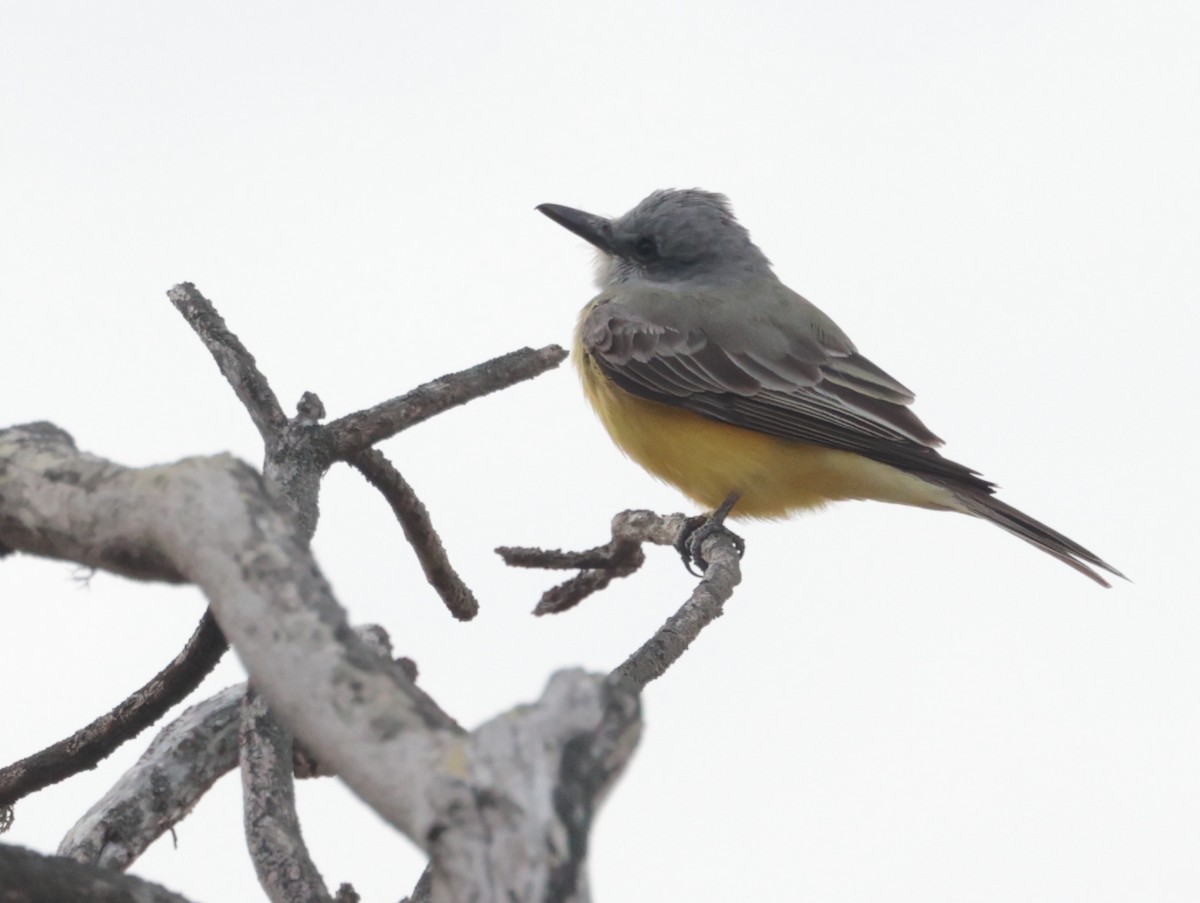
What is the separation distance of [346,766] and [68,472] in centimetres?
84

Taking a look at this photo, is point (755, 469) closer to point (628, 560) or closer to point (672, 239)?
point (628, 560)

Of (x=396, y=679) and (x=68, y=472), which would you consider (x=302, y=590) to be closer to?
(x=396, y=679)

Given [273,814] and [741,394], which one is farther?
[741,394]

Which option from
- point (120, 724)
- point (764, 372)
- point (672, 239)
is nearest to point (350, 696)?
point (120, 724)

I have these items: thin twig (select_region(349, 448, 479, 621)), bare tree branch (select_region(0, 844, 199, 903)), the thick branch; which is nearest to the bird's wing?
thin twig (select_region(349, 448, 479, 621))

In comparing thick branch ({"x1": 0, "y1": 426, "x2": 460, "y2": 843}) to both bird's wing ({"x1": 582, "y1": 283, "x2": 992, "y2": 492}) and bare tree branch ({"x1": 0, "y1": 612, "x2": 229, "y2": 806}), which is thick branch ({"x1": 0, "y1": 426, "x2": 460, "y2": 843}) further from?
bird's wing ({"x1": 582, "y1": 283, "x2": 992, "y2": 492})

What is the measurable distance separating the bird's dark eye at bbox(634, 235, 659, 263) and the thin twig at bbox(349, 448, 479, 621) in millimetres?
3622

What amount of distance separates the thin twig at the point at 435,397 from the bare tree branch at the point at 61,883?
2.12 metres

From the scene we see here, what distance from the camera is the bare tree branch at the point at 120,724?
3326 millimetres

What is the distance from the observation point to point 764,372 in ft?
23.9

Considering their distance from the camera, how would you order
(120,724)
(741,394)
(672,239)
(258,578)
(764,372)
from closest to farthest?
(258,578) < (120,724) < (741,394) < (764,372) < (672,239)

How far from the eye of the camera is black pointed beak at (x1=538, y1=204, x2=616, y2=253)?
833 cm

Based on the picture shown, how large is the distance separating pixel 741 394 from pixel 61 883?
5.27m

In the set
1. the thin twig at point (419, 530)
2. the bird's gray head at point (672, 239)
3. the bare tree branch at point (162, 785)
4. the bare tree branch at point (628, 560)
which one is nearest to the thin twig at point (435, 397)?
the thin twig at point (419, 530)
